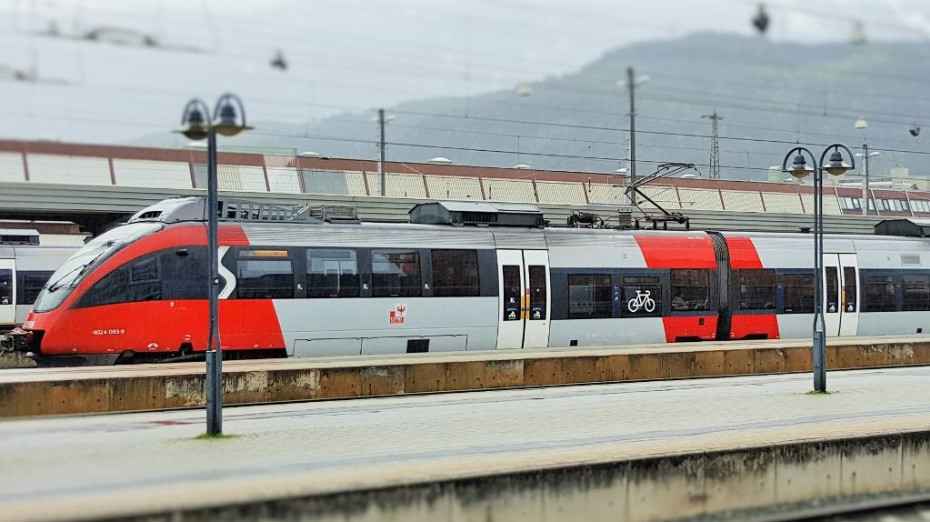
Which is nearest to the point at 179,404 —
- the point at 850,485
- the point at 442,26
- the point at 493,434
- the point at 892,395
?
the point at 493,434

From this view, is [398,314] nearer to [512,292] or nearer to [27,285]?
[512,292]

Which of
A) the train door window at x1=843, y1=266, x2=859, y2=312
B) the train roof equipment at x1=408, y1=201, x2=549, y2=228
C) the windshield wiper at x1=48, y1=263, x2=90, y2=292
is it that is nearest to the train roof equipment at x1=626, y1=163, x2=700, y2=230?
the train roof equipment at x1=408, y1=201, x2=549, y2=228

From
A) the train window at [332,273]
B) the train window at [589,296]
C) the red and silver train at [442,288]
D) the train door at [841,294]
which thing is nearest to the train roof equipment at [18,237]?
the red and silver train at [442,288]

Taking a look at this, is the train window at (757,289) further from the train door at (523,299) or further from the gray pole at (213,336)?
the gray pole at (213,336)

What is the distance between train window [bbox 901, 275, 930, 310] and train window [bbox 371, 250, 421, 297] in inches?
679

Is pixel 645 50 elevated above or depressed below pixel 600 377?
above

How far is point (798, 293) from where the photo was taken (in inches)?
1206

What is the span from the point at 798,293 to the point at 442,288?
12.0m

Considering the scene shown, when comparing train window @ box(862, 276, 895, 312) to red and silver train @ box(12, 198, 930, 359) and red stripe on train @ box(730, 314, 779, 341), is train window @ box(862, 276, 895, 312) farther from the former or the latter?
red stripe on train @ box(730, 314, 779, 341)

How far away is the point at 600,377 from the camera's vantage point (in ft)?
75.2

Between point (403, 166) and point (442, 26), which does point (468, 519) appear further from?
point (403, 166)

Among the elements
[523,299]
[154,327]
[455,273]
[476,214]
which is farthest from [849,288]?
[154,327]

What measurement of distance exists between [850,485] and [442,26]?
12.1m

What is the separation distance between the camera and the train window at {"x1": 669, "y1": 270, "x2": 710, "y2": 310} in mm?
28453
